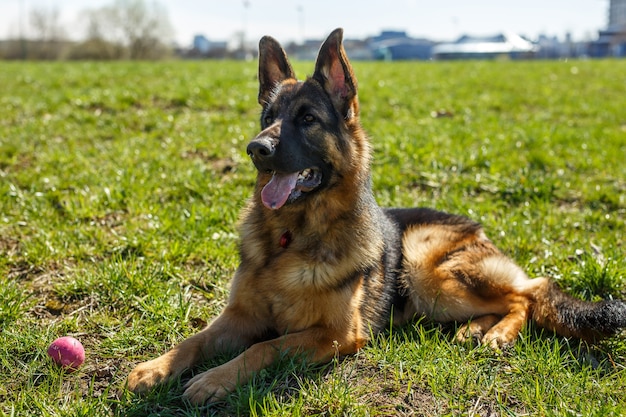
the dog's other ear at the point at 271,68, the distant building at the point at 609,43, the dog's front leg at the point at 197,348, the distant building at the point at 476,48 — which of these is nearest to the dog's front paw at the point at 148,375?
the dog's front leg at the point at 197,348

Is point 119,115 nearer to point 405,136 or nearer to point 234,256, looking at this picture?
point 405,136

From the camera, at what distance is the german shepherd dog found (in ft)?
11.3

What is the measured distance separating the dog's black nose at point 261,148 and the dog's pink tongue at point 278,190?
0.91 ft

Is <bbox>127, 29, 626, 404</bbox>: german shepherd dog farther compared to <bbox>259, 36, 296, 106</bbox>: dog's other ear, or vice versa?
<bbox>259, 36, 296, 106</bbox>: dog's other ear

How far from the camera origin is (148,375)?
318cm

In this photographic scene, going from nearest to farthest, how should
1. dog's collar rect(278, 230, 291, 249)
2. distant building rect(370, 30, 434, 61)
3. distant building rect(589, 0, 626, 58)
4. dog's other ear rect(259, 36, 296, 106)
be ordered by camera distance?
1. dog's collar rect(278, 230, 291, 249)
2. dog's other ear rect(259, 36, 296, 106)
3. distant building rect(370, 30, 434, 61)
4. distant building rect(589, 0, 626, 58)

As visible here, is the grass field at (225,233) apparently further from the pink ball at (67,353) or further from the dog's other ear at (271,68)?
the dog's other ear at (271,68)

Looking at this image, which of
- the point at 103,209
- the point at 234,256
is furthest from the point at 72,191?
the point at 234,256

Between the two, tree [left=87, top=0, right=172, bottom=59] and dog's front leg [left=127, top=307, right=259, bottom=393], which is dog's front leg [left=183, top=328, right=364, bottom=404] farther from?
tree [left=87, top=0, right=172, bottom=59]

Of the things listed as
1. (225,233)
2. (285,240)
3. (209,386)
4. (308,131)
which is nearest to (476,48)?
(225,233)

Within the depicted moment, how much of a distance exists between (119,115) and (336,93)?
23.1ft

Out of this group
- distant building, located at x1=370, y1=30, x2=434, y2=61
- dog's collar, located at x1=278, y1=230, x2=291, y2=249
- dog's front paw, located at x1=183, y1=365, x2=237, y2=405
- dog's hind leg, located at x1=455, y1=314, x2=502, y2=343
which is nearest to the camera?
dog's front paw, located at x1=183, y1=365, x2=237, y2=405

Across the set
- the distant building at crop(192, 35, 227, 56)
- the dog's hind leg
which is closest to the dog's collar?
the dog's hind leg

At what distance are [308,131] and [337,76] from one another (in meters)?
0.49
